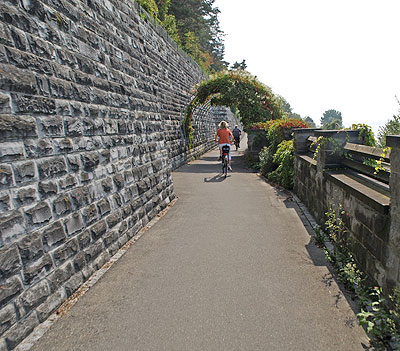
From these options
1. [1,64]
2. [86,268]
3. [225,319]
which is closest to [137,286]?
[86,268]

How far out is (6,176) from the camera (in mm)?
2900

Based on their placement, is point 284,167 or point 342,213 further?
point 284,167

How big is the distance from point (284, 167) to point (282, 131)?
1950mm

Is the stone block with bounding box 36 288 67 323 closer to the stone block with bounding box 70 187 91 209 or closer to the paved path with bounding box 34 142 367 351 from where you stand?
the paved path with bounding box 34 142 367 351

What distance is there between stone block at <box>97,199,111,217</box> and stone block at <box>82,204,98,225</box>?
0.40 feet

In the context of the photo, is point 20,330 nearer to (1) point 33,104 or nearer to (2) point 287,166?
(1) point 33,104

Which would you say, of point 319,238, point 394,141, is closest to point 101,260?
point 319,238

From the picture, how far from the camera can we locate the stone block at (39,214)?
314cm

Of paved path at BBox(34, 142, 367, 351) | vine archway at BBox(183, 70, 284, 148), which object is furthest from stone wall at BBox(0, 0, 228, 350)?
vine archway at BBox(183, 70, 284, 148)

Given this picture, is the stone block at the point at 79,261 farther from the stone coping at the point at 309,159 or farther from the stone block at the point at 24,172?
the stone coping at the point at 309,159

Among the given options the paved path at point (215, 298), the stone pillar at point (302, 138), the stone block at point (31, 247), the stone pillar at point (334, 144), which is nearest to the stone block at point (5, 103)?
the stone block at point (31, 247)

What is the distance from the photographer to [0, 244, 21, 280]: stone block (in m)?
2.75

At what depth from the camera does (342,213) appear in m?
4.15

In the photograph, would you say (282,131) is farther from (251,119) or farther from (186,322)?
(186,322)
